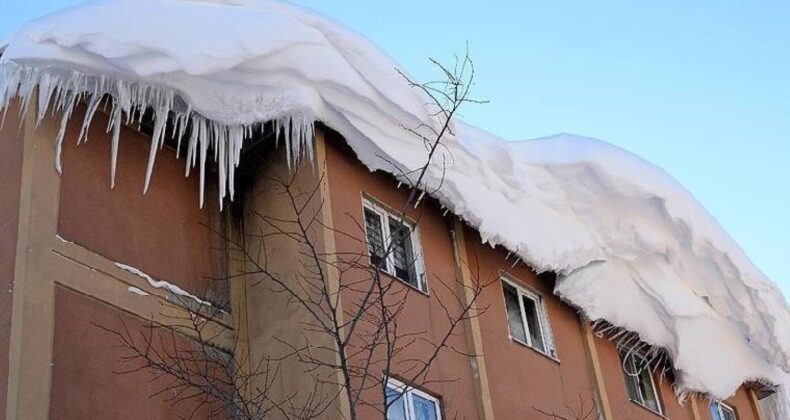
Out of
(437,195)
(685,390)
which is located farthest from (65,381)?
(685,390)

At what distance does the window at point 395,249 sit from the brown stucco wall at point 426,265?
0.30ft

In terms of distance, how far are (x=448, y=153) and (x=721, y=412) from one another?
24.4ft

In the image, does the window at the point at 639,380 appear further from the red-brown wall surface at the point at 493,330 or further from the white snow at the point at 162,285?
the white snow at the point at 162,285

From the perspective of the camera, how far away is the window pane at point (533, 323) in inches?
478

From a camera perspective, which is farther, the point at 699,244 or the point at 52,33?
the point at 699,244

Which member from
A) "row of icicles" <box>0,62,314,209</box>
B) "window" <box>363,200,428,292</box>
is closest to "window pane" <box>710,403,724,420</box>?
"window" <box>363,200,428,292</box>

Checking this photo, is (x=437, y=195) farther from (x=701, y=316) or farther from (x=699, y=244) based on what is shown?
(x=701, y=316)

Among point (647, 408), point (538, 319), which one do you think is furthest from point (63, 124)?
point (647, 408)

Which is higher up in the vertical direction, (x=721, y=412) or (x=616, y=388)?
(x=721, y=412)

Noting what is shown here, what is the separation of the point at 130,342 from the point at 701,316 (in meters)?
7.88

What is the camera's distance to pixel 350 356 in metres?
8.85

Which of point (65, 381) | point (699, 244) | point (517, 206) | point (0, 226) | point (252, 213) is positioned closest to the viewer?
point (65, 381)

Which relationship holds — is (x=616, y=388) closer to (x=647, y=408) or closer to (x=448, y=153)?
(x=647, y=408)

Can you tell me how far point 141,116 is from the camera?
380 inches
